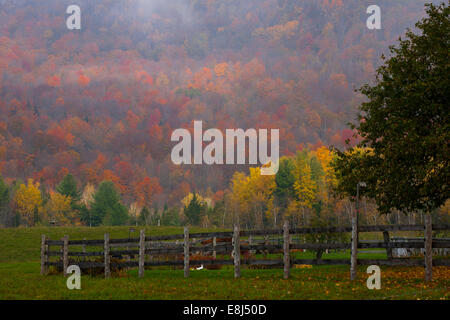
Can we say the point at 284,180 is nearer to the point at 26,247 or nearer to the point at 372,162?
the point at 26,247

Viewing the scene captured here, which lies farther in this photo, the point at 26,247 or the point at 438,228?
the point at 26,247

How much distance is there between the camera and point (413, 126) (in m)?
27.2

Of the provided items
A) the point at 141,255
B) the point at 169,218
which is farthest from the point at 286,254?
the point at 169,218

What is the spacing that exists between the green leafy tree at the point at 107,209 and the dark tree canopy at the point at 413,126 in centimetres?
9847

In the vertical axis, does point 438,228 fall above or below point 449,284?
above

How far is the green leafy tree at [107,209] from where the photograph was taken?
124 metres

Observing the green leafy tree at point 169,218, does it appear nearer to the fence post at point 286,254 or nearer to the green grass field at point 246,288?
the green grass field at point 246,288

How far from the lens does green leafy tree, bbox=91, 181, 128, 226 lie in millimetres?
124062

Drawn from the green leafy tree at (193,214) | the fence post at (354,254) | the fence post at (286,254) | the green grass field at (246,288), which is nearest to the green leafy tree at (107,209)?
the green leafy tree at (193,214)

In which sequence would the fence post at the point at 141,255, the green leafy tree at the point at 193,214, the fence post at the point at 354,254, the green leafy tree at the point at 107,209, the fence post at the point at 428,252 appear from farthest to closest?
the green leafy tree at the point at 107,209
the green leafy tree at the point at 193,214
the fence post at the point at 141,255
the fence post at the point at 354,254
the fence post at the point at 428,252

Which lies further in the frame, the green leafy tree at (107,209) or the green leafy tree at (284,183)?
the green leafy tree at (284,183)
